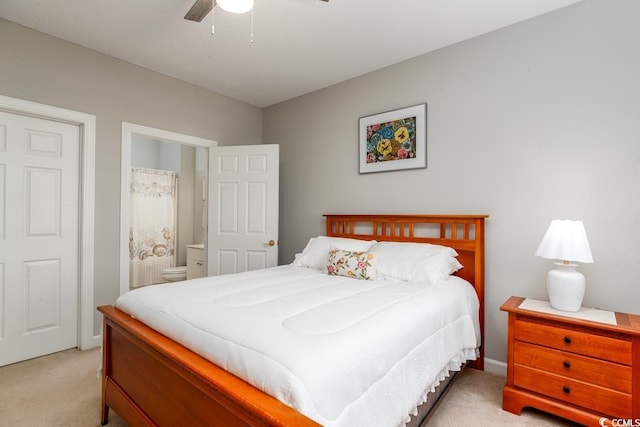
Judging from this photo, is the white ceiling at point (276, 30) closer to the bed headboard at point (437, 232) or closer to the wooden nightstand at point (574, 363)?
the bed headboard at point (437, 232)

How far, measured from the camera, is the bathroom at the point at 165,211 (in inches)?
201

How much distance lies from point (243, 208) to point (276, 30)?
6.18 ft

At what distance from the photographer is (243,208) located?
3.70 m

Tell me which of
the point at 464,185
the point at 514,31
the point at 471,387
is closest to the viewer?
the point at 471,387

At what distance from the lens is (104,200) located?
117 inches

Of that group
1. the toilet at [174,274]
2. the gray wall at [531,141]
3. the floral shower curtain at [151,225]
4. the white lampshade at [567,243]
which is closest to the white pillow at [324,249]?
the gray wall at [531,141]

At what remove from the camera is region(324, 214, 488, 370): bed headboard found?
8.22 feet

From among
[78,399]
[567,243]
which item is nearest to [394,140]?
[567,243]

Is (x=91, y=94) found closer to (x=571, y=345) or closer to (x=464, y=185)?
(x=464, y=185)

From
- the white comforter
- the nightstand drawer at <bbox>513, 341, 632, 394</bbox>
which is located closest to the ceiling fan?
the white comforter

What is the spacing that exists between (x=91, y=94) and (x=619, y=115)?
160 inches

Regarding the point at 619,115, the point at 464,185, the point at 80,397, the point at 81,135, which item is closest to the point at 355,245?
the point at 464,185

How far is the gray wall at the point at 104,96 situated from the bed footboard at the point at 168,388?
4.41 ft

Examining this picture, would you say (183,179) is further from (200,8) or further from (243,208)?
(200,8)
